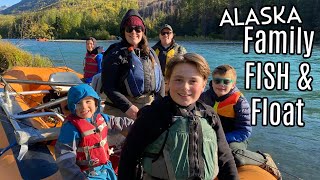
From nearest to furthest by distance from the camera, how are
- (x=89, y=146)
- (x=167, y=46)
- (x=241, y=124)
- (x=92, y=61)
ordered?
(x=89, y=146)
(x=241, y=124)
(x=167, y=46)
(x=92, y=61)

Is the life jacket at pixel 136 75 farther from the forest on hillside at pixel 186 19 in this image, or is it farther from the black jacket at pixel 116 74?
the forest on hillside at pixel 186 19

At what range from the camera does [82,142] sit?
2.30 m

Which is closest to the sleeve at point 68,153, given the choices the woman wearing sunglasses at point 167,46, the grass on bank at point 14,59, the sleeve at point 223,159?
the sleeve at point 223,159

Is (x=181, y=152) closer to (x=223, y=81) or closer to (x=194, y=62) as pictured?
(x=194, y=62)

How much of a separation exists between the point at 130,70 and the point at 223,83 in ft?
2.47

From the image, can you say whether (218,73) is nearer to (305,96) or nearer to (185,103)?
(185,103)

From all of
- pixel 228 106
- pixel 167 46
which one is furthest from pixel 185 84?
pixel 167 46

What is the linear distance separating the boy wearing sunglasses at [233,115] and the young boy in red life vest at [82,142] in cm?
96

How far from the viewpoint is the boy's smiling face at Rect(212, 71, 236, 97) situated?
291cm

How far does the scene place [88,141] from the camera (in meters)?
2.31

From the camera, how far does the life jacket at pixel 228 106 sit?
2.94m

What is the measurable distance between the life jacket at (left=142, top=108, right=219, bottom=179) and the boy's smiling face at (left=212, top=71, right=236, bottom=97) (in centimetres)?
132

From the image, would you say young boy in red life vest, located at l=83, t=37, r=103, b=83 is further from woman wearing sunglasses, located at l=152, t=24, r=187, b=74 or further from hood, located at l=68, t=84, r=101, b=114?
hood, located at l=68, t=84, r=101, b=114

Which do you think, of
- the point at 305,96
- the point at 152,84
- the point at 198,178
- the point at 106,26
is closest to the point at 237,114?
the point at 152,84
